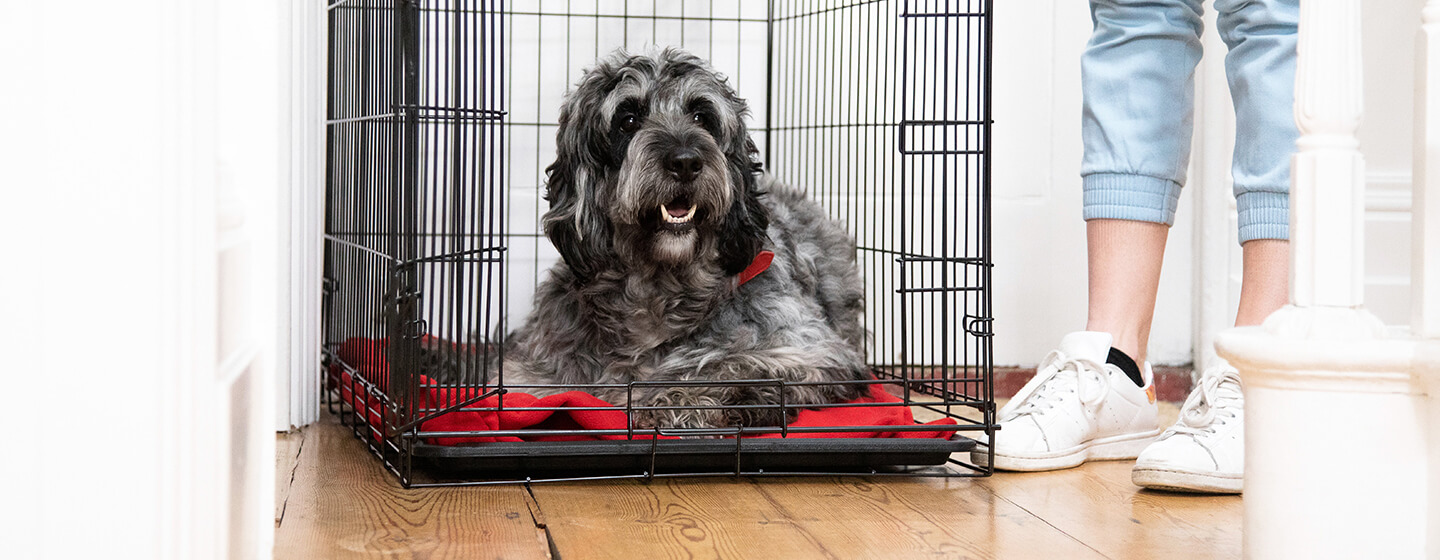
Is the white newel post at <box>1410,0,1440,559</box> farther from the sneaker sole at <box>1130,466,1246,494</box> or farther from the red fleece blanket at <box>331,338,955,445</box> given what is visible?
the red fleece blanket at <box>331,338,955,445</box>

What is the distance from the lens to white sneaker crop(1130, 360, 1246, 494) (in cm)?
166

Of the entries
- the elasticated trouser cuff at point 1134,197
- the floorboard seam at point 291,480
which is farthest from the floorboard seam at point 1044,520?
the floorboard seam at point 291,480

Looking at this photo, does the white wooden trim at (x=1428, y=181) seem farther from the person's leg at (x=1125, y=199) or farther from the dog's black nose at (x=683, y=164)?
the dog's black nose at (x=683, y=164)

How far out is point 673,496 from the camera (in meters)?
1.64

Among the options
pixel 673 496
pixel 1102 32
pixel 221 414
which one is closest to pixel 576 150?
pixel 673 496

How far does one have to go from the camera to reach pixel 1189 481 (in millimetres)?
1660

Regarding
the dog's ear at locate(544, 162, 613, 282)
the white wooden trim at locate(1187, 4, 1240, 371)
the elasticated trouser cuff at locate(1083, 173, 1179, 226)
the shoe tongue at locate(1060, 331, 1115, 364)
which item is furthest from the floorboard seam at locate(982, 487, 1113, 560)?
the white wooden trim at locate(1187, 4, 1240, 371)

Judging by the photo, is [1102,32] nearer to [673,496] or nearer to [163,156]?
[673,496]

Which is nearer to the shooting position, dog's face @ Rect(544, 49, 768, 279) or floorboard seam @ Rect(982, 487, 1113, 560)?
floorboard seam @ Rect(982, 487, 1113, 560)

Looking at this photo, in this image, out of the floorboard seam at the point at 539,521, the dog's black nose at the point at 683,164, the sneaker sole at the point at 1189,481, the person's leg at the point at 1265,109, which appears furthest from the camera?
the dog's black nose at the point at 683,164

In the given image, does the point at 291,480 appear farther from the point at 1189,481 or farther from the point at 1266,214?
the point at 1266,214

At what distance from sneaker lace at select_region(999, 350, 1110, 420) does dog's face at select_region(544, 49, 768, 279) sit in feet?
1.81

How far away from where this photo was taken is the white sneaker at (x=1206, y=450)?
1656 millimetres

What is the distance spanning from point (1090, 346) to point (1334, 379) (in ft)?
2.79
